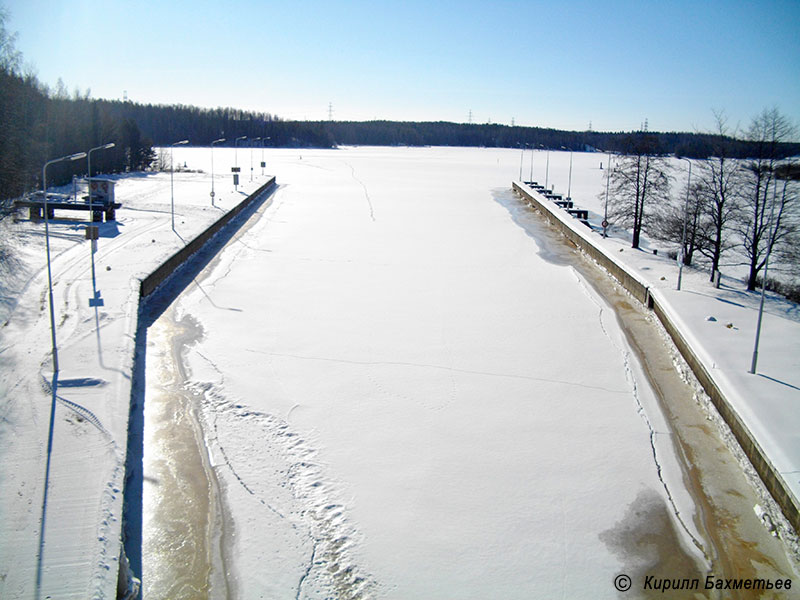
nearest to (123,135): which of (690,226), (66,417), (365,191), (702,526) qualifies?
(365,191)

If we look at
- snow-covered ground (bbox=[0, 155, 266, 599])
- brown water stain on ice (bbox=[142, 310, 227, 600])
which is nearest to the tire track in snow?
snow-covered ground (bbox=[0, 155, 266, 599])

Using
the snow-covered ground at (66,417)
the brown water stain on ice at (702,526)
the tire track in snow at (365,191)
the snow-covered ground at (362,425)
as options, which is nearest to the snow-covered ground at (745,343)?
the snow-covered ground at (362,425)

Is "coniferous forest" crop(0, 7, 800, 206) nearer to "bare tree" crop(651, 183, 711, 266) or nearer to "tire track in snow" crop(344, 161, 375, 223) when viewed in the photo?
"bare tree" crop(651, 183, 711, 266)

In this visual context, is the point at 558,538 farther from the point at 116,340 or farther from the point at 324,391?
the point at 116,340

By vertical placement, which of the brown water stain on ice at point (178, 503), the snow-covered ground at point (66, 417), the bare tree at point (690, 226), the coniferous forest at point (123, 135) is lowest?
the brown water stain on ice at point (178, 503)

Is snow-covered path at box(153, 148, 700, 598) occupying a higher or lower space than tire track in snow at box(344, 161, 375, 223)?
lower

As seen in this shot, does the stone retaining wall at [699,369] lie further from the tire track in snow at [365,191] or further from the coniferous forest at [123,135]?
the tire track in snow at [365,191]
